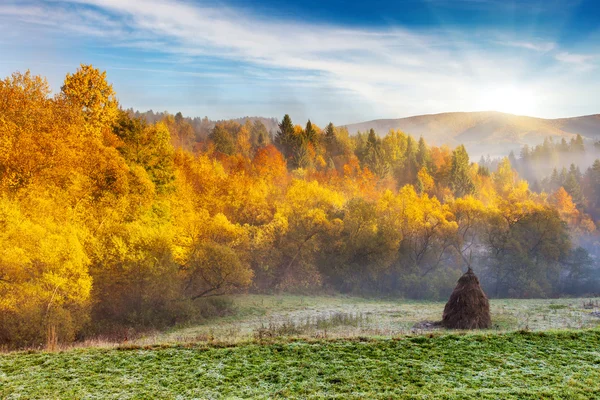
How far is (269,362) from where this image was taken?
13867mm

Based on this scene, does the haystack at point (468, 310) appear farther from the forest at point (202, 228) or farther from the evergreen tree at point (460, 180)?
the evergreen tree at point (460, 180)

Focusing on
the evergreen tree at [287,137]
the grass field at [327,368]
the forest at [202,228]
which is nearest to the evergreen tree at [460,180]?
the forest at [202,228]

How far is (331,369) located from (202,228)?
3422 centimetres

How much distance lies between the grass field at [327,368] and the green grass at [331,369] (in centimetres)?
3

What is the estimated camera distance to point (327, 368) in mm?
13180

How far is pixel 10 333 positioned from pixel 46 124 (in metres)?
14.7

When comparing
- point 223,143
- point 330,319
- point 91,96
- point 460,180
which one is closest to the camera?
point 330,319

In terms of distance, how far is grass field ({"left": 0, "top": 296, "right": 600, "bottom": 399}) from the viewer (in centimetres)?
1130

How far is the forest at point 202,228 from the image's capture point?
26219mm

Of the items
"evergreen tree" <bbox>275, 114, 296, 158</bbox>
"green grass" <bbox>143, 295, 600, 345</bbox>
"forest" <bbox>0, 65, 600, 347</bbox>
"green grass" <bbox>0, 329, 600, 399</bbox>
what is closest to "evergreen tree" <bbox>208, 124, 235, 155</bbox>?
"forest" <bbox>0, 65, 600, 347</bbox>

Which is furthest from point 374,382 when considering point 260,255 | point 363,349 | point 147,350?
point 260,255

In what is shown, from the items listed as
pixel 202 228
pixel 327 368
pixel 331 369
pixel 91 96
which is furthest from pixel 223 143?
pixel 331 369

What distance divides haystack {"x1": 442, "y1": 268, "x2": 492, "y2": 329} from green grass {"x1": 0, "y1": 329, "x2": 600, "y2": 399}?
8745 millimetres

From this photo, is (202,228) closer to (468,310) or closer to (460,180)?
(468,310)
